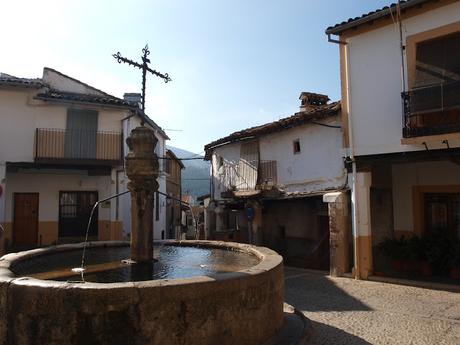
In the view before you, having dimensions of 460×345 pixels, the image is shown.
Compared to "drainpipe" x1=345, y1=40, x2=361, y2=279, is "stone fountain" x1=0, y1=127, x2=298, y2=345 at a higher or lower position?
lower

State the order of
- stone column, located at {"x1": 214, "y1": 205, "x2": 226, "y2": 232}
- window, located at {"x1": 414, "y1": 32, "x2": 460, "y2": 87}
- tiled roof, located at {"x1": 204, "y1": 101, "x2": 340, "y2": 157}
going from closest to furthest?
window, located at {"x1": 414, "y1": 32, "x2": 460, "y2": 87}
tiled roof, located at {"x1": 204, "y1": 101, "x2": 340, "y2": 157}
stone column, located at {"x1": 214, "y1": 205, "x2": 226, "y2": 232}

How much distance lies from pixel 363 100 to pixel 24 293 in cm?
983

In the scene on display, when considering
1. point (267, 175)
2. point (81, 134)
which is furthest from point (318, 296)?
point (81, 134)

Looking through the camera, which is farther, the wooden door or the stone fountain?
the wooden door

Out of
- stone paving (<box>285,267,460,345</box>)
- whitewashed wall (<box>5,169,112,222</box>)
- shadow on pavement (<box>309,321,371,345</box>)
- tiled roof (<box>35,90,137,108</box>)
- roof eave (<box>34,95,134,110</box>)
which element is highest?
tiled roof (<box>35,90,137,108</box>)

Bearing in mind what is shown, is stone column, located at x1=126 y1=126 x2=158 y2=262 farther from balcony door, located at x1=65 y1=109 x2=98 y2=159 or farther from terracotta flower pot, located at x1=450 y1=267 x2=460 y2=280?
balcony door, located at x1=65 y1=109 x2=98 y2=159

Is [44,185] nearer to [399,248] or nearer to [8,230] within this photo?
[8,230]

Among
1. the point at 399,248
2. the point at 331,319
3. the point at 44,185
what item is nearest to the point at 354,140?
the point at 399,248

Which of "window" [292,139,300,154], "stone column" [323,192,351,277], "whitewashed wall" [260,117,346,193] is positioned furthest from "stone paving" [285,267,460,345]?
"window" [292,139,300,154]

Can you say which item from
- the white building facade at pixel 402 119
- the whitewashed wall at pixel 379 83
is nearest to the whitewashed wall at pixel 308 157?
the white building facade at pixel 402 119

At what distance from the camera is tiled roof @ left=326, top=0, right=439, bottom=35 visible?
10.5 m

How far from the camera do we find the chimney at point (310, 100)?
1817 centimetres

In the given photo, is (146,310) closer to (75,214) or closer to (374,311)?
(374,311)

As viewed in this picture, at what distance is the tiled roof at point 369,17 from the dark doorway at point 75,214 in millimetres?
13189
